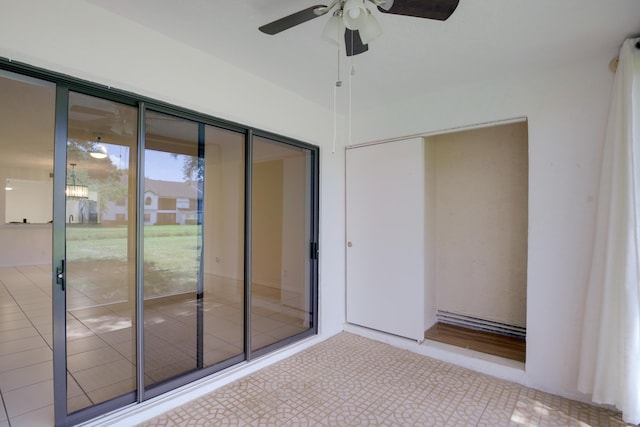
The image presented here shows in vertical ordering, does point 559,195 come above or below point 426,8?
below

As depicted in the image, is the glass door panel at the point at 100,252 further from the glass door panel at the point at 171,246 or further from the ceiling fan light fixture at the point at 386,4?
the ceiling fan light fixture at the point at 386,4

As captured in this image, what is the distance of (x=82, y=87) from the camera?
191 centimetres

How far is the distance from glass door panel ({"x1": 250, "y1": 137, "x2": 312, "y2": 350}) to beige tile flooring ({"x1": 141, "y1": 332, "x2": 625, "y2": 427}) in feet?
1.51

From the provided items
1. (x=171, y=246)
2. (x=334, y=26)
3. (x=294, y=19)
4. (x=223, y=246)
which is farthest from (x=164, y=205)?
(x=334, y=26)

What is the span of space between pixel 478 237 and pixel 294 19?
3.13 meters

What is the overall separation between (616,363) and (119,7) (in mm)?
3855

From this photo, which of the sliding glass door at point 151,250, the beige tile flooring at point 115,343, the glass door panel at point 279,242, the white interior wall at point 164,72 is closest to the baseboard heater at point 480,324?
the white interior wall at point 164,72

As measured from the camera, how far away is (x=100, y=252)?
2.14 meters

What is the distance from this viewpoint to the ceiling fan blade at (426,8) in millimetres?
1366

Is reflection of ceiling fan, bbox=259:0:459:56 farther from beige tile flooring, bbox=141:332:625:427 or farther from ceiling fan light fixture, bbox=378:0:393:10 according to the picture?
beige tile flooring, bbox=141:332:625:427

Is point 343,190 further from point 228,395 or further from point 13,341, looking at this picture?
point 13,341

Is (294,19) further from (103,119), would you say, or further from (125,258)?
(125,258)

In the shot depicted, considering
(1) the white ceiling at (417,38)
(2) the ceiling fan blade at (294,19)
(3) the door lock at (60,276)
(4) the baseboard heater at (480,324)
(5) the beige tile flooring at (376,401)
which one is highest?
(1) the white ceiling at (417,38)

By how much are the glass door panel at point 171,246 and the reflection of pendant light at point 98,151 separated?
9.7 inches
